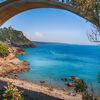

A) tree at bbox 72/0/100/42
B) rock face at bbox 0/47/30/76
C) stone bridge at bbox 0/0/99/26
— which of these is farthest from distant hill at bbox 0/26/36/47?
tree at bbox 72/0/100/42

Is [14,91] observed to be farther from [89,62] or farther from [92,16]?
[89,62]

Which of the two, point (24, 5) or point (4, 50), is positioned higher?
point (24, 5)

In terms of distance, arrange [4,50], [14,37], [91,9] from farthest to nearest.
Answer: [14,37], [4,50], [91,9]

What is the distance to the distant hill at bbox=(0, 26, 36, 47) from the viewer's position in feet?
195

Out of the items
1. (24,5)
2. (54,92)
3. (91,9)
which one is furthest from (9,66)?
(91,9)

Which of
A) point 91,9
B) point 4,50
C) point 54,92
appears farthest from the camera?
point 4,50

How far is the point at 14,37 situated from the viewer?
6250 centimetres

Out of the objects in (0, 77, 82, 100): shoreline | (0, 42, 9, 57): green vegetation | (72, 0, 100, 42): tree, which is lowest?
→ (0, 77, 82, 100): shoreline

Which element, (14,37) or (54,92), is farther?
(14,37)

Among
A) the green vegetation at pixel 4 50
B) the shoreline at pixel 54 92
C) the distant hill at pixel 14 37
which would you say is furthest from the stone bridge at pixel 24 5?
the distant hill at pixel 14 37

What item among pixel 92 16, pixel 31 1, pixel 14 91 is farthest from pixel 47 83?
pixel 92 16

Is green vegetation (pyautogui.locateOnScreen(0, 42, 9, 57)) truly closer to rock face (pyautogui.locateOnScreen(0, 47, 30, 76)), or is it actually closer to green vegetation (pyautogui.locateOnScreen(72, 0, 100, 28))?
rock face (pyautogui.locateOnScreen(0, 47, 30, 76))

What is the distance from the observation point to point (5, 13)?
21844 mm

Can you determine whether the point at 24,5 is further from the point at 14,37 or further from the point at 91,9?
the point at 14,37
